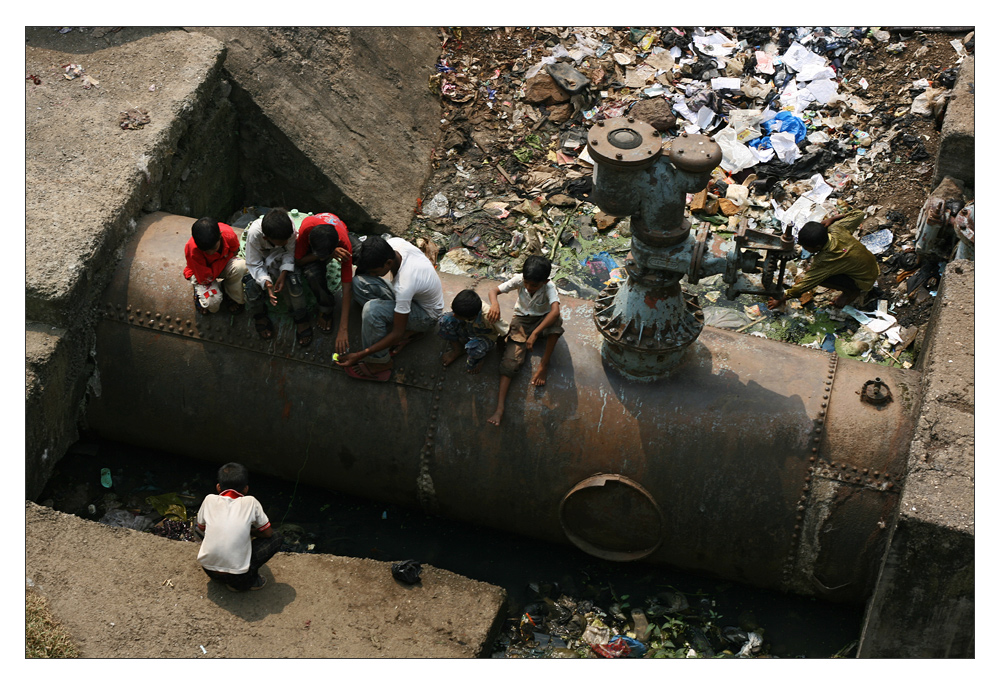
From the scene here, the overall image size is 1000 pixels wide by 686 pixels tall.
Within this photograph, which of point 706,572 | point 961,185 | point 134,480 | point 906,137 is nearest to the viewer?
point 706,572

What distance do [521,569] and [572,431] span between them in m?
1.34

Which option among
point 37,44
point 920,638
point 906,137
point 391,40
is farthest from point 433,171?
point 920,638

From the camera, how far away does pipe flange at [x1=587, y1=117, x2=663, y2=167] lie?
4.56 m

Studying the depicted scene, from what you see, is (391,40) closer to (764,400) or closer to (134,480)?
(134,480)

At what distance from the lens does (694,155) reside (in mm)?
4551

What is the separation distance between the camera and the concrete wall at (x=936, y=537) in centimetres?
469

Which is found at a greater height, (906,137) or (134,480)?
(906,137)

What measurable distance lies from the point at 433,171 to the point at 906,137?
4532mm

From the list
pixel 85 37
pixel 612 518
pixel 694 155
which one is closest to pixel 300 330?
pixel 612 518

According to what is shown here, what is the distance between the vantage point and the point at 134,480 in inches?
263

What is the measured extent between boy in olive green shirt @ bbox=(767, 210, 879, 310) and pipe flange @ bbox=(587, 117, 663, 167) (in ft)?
9.37

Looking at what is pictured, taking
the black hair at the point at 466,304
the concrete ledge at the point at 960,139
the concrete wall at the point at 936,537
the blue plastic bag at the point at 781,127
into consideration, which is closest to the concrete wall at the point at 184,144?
the black hair at the point at 466,304

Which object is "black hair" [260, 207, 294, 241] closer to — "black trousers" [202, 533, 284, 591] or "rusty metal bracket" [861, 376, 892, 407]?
"black trousers" [202, 533, 284, 591]

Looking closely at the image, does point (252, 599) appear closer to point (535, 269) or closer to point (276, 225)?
point (276, 225)
